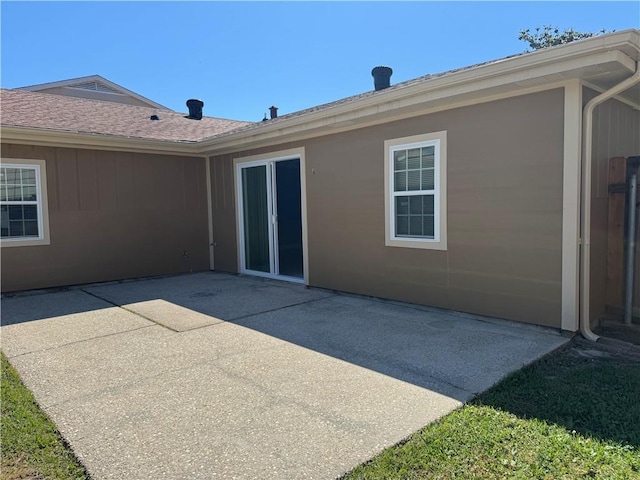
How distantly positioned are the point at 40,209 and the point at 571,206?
26.2 feet

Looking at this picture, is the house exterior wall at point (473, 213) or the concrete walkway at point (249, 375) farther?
the house exterior wall at point (473, 213)

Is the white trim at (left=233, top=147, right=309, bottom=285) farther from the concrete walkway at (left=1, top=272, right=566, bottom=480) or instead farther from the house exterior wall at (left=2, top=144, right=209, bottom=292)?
the concrete walkway at (left=1, top=272, right=566, bottom=480)

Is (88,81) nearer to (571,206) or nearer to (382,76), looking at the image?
(382,76)

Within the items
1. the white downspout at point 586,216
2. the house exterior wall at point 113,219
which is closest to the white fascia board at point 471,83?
the white downspout at point 586,216

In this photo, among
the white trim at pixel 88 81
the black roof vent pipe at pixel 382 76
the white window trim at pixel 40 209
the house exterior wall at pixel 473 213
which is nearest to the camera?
the house exterior wall at pixel 473 213

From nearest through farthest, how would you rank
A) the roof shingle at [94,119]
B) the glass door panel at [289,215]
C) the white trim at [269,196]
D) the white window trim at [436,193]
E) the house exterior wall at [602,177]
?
the house exterior wall at [602,177]
the white window trim at [436,193]
the white trim at [269,196]
the roof shingle at [94,119]
the glass door panel at [289,215]

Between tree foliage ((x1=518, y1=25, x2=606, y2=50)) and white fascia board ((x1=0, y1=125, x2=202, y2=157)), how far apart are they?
23104mm

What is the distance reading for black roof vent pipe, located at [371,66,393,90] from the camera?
8.41 m

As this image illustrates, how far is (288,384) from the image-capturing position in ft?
10.9

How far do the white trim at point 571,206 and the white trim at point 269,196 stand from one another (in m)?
4.04

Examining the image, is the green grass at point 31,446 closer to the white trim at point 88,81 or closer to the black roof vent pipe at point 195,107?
the black roof vent pipe at point 195,107

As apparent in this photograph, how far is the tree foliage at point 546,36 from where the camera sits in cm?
2391

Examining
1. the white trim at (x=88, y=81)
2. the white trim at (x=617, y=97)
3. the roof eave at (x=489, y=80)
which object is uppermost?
the white trim at (x=88, y=81)

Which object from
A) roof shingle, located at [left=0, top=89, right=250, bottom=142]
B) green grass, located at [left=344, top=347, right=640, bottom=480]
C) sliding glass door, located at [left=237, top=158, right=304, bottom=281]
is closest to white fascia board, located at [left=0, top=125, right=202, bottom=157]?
roof shingle, located at [left=0, top=89, right=250, bottom=142]
